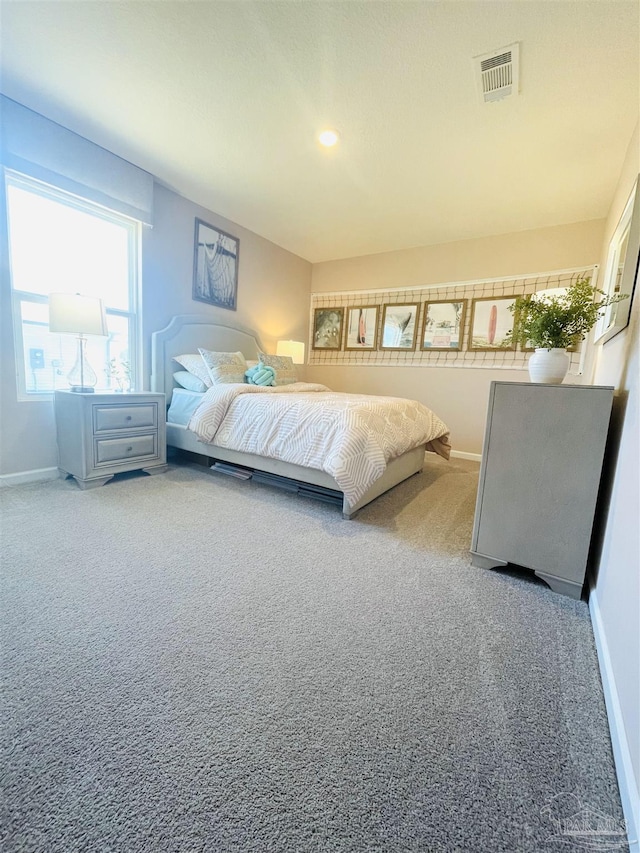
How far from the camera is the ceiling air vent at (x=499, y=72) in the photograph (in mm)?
1731

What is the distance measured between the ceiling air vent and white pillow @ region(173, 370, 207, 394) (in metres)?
2.76

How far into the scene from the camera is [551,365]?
1.60 metres

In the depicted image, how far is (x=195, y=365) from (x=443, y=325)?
286cm

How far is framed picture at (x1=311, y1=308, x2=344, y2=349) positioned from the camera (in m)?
4.91

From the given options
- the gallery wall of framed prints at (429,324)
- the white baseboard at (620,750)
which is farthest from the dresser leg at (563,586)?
the gallery wall of framed prints at (429,324)

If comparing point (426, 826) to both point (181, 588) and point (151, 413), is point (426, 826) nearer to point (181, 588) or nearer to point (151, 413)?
point (181, 588)

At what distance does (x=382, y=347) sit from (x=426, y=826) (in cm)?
434

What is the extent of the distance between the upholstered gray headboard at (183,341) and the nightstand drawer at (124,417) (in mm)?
537

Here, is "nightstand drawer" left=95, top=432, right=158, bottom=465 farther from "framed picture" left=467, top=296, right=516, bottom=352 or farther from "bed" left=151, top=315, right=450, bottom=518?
"framed picture" left=467, top=296, right=516, bottom=352

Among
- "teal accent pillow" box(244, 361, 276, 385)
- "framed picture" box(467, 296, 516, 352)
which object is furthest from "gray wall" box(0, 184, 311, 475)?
"framed picture" box(467, 296, 516, 352)

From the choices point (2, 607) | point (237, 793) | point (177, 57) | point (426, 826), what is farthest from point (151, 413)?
point (426, 826)

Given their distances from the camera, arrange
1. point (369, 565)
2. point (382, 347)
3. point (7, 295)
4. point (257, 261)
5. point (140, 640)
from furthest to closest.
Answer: point (382, 347)
point (257, 261)
point (7, 295)
point (369, 565)
point (140, 640)

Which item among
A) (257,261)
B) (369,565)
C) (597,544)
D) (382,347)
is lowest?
(369,565)

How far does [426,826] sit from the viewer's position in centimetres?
70
